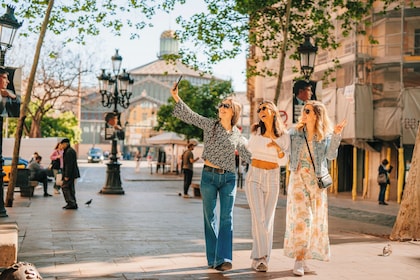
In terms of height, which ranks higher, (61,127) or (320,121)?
(61,127)

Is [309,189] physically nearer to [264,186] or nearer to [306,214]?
[306,214]

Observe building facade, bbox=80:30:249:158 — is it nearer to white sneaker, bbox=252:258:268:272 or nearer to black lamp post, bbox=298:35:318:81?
black lamp post, bbox=298:35:318:81

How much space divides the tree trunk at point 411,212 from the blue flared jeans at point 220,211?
14.6 ft

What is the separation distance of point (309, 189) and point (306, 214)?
0.85 feet

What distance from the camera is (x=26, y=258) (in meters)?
7.24

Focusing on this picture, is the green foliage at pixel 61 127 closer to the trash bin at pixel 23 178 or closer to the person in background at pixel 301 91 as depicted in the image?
the trash bin at pixel 23 178

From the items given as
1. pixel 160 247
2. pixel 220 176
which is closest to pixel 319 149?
pixel 220 176

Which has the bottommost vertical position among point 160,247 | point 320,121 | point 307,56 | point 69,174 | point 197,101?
point 160,247

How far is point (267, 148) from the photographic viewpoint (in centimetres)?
655

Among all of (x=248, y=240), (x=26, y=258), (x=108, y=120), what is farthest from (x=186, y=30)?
(x=26, y=258)

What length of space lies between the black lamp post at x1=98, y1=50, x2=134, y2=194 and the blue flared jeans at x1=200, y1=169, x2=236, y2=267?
1450 centimetres

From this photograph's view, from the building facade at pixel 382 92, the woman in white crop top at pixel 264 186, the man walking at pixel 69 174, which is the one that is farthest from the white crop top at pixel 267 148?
the building facade at pixel 382 92

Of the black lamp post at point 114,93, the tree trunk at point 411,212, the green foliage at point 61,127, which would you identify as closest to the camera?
the tree trunk at point 411,212

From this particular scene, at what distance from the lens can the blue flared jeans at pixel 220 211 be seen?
21.4 ft
